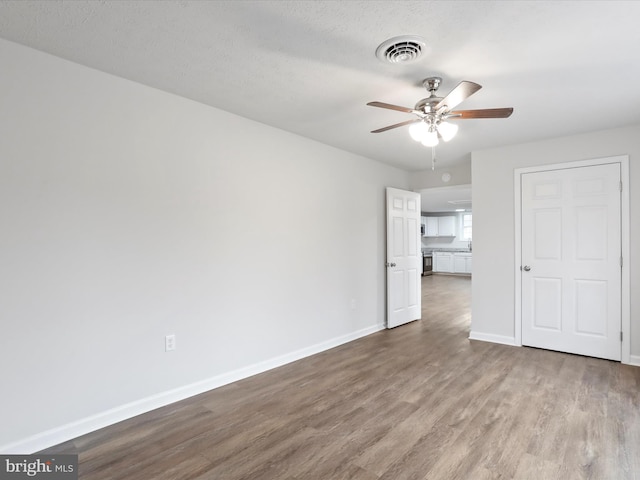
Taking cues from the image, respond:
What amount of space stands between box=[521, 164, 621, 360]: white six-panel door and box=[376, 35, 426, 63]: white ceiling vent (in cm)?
279

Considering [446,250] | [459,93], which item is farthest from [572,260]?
[446,250]

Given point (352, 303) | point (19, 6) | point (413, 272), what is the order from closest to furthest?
point (19, 6)
point (352, 303)
point (413, 272)

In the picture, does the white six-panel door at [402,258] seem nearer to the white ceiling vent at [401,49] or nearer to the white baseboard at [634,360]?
the white baseboard at [634,360]

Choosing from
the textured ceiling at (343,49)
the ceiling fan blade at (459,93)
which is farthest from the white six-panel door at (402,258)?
the ceiling fan blade at (459,93)

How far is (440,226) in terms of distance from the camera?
12.7 metres

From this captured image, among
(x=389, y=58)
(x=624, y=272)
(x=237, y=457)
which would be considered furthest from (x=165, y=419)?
(x=624, y=272)

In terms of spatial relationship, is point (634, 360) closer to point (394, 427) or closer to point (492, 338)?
point (492, 338)

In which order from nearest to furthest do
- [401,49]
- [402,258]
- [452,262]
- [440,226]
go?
[401,49]
[402,258]
[452,262]
[440,226]

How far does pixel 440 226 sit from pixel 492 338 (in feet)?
29.1

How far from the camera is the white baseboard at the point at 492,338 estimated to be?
421 cm

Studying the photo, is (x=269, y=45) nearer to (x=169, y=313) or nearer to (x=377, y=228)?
(x=169, y=313)

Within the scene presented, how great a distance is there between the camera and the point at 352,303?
4523 millimetres

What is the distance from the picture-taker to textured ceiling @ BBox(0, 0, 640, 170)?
1765 millimetres

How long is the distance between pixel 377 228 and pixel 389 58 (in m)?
2.98
